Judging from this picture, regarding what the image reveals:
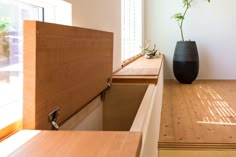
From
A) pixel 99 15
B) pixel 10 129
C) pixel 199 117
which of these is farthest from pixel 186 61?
pixel 10 129

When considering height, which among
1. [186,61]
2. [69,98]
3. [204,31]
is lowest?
[69,98]

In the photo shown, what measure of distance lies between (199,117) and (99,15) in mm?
2298

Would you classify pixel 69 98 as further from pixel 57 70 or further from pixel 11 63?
pixel 11 63

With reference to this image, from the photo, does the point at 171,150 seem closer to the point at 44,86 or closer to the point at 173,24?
the point at 44,86

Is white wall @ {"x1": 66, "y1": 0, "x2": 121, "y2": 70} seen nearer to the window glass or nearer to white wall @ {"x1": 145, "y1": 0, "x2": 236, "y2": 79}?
the window glass

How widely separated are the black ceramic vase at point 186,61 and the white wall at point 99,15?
12.5ft

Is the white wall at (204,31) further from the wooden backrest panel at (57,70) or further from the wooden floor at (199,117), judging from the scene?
the wooden backrest panel at (57,70)

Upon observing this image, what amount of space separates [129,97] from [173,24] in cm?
565

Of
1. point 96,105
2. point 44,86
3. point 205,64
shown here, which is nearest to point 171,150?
point 96,105

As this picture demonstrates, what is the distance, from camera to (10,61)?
1284 mm

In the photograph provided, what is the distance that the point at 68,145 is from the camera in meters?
0.94

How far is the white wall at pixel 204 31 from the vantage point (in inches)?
305

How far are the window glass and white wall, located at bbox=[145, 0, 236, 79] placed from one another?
671 centimetres

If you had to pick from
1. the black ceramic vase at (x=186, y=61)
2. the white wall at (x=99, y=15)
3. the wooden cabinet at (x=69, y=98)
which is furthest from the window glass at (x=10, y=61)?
the black ceramic vase at (x=186, y=61)
